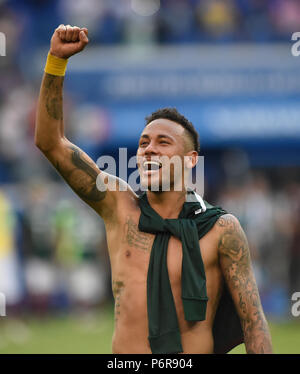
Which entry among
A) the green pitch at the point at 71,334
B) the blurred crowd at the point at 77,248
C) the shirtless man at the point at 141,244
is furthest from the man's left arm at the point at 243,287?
the blurred crowd at the point at 77,248

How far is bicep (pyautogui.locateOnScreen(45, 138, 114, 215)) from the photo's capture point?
14.6 ft

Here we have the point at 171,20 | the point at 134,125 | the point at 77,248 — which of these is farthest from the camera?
the point at 171,20

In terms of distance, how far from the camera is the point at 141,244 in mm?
4484

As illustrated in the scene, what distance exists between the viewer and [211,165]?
15984 mm

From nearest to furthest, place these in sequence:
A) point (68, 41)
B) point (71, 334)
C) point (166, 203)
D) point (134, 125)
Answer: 1. point (68, 41)
2. point (166, 203)
3. point (71, 334)
4. point (134, 125)

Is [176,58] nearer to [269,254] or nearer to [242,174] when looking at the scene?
[242,174]

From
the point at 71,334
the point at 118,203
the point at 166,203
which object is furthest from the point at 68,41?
the point at 71,334

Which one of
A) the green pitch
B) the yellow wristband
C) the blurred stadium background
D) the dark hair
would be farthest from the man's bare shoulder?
the blurred stadium background

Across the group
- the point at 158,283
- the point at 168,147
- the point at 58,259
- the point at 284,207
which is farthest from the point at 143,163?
the point at 284,207

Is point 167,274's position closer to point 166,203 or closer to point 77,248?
point 166,203

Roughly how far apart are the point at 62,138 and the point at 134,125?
1110cm

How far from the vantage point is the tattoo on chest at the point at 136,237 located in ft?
14.7

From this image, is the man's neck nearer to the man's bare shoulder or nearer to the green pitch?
the man's bare shoulder

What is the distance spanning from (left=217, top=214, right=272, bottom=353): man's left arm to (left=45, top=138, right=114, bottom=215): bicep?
70cm
